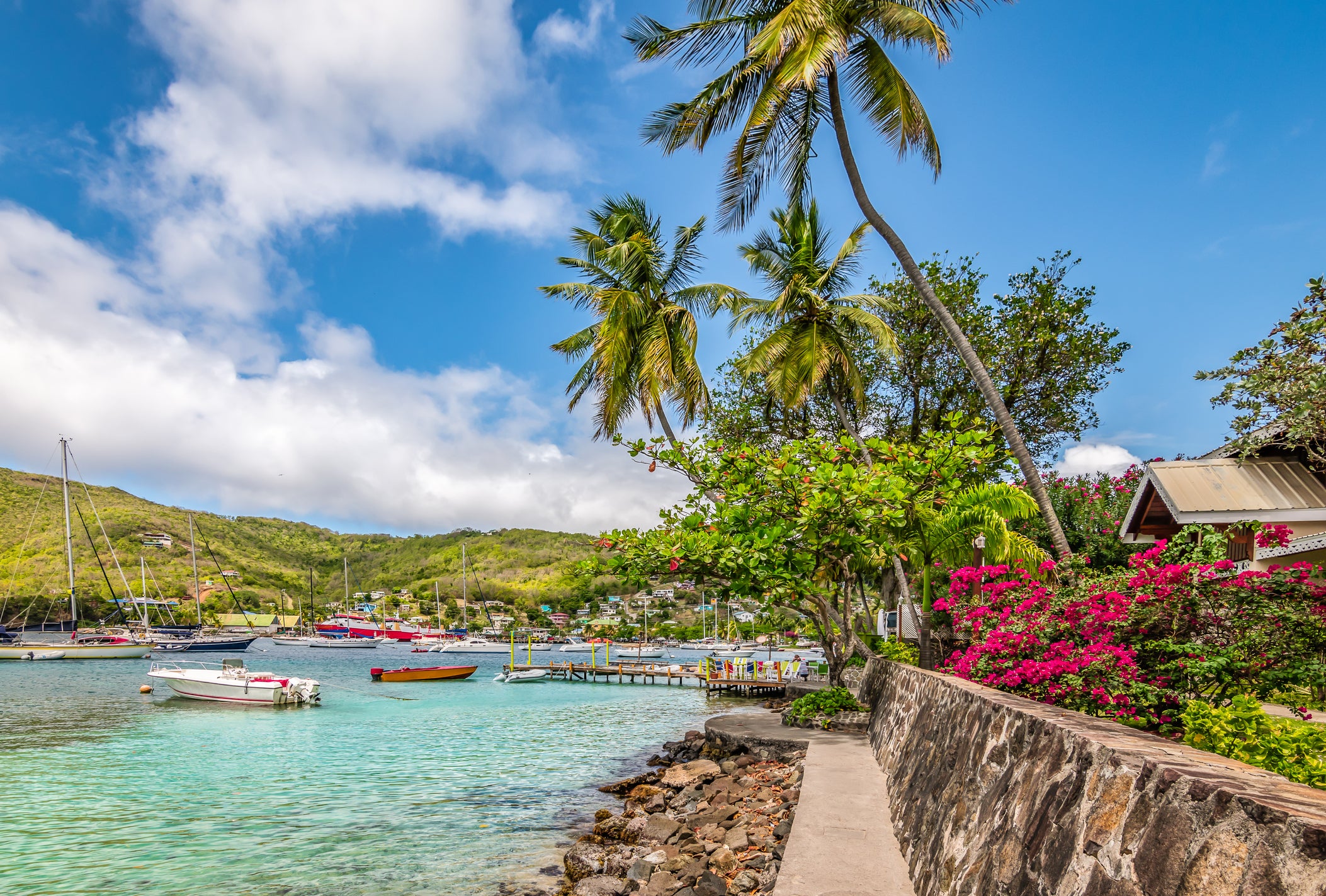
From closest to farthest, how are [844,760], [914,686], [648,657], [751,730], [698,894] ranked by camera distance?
1. [698,894]
2. [914,686]
3. [844,760]
4. [751,730]
5. [648,657]

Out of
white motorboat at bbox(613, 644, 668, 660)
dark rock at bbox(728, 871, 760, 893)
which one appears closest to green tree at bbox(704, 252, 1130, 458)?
dark rock at bbox(728, 871, 760, 893)

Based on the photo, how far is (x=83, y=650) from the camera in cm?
6047

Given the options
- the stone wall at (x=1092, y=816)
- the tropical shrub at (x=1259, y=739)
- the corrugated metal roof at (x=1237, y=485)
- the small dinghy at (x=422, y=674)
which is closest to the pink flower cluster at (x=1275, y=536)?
the tropical shrub at (x=1259, y=739)

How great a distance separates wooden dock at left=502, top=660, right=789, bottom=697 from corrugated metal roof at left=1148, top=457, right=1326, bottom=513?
2037 cm

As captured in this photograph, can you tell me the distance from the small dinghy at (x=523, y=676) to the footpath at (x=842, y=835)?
112ft

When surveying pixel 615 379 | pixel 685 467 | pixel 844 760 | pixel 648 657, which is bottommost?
pixel 648 657

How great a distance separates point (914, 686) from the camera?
8.31 metres

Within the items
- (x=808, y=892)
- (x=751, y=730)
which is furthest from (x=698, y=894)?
(x=751, y=730)

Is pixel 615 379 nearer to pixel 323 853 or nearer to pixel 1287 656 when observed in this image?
pixel 323 853

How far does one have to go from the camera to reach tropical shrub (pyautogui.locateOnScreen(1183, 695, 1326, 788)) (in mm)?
4191

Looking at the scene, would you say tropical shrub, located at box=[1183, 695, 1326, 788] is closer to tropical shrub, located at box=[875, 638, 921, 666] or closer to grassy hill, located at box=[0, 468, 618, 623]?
tropical shrub, located at box=[875, 638, 921, 666]

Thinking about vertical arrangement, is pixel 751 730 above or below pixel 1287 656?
below

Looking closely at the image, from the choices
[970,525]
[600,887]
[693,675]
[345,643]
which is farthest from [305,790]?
[345,643]

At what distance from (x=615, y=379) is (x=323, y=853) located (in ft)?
39.2
